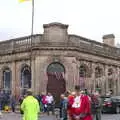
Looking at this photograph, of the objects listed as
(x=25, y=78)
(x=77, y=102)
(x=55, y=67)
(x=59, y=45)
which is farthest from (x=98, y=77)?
(x=77, y=102)

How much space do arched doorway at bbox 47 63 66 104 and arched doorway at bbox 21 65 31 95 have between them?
82.6 inches

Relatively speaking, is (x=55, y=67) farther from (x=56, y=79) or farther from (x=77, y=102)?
(x=77, y=102)

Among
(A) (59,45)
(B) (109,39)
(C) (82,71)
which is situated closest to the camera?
(A) (59,45)

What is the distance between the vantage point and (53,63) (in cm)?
4059

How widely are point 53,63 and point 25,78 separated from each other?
3.29m

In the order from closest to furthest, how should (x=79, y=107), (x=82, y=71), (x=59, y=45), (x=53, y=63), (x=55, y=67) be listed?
(x=79, y=107) → (x=59, y=45) → (x=53, y=63) → (x=55, y=67) → (x=82, y=71)

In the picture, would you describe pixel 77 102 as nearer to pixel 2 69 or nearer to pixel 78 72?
pixel 78 72

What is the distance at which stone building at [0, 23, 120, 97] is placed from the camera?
4025 cm

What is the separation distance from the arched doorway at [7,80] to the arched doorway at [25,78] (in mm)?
1620

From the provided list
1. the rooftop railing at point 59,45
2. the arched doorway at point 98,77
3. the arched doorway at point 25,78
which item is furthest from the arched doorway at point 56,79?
the arched doorway at point 98,77

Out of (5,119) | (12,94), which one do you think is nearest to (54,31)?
(12,94)

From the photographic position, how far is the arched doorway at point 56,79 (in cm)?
4048

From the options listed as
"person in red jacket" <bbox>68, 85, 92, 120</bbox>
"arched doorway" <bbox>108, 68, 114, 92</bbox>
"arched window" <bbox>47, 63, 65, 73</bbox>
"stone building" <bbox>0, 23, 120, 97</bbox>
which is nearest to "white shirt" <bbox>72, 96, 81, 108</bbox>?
"person in red jacket" <bbox>68, 85, 92, 120</bbox>

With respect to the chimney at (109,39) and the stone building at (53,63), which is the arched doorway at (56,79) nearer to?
the stone building at (53,63)
